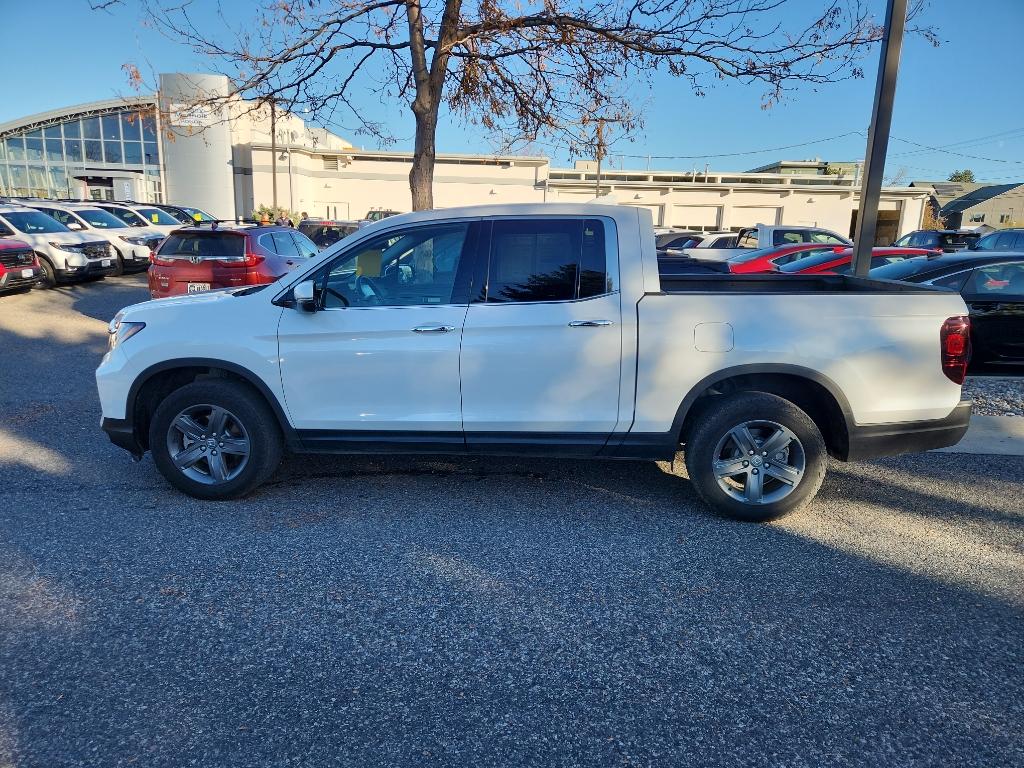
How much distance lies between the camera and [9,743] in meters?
2.48

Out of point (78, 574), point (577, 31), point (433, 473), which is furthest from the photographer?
point (577, 31)

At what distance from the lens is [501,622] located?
10.8ft

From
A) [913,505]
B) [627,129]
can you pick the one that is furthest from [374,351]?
[627,129]

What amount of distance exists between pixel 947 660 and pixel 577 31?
8.52 meters

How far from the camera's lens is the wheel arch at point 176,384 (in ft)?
14.8

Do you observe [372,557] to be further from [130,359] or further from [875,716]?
[875,716]

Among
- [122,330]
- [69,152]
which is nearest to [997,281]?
[122,330]

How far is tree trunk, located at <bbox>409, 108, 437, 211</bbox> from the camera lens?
9758mm

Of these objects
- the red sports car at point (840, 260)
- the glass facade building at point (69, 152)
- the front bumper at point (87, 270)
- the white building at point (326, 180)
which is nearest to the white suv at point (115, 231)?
the front bumper at point (87, 270)

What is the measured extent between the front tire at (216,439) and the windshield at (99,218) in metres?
17.5

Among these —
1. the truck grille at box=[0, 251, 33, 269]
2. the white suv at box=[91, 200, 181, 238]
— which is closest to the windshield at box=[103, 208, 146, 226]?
the white suv at box=[91, 200, 181, 238]

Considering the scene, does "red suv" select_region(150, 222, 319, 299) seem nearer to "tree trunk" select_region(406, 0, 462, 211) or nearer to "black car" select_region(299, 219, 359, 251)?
"tree trunk" select_region(406, 0, 462, 211)

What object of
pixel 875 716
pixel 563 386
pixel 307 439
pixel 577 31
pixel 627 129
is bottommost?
pixel 875 716

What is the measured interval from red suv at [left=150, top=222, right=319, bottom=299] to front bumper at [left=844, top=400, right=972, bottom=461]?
8455 mm
